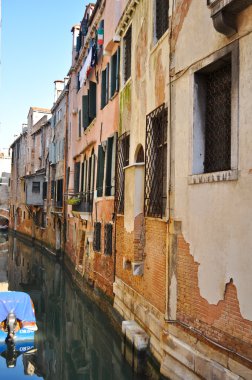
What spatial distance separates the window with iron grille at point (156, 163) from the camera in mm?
7868

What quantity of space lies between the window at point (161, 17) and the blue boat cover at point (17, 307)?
23.3 ft

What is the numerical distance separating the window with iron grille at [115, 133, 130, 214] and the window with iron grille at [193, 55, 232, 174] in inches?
177

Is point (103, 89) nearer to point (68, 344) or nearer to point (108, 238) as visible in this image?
point (108, 238)

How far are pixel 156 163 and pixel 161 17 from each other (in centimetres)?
285

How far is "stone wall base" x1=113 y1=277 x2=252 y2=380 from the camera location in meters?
5.21

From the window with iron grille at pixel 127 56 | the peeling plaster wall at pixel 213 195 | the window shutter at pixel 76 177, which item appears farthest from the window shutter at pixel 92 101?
the peeling plaster wall at pixel 213 195

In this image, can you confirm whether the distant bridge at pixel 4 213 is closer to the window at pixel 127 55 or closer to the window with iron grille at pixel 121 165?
the window with iron grille at pixel 121 165

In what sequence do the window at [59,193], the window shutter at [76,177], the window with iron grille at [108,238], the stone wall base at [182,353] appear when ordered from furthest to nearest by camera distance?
the window at [59,193], the window shutter at [76,177], the window with iron grille at [108,238], the stone wall base at [182,353]

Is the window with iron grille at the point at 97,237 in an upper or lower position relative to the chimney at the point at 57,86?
lower

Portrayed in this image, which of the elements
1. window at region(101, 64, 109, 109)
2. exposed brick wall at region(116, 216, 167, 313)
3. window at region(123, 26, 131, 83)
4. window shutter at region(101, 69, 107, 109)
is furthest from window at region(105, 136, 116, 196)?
exposed brick wall at region(116, 216, 167, 313)

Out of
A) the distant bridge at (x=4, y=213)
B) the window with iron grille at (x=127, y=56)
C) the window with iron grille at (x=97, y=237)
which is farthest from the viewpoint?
the distant bridge at (x=4, y=213)

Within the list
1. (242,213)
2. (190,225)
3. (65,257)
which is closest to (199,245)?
(190,225)

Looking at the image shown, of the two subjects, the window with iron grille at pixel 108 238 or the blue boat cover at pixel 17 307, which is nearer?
the blue boat cover at pixel 17 307

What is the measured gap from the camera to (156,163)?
327 inches
